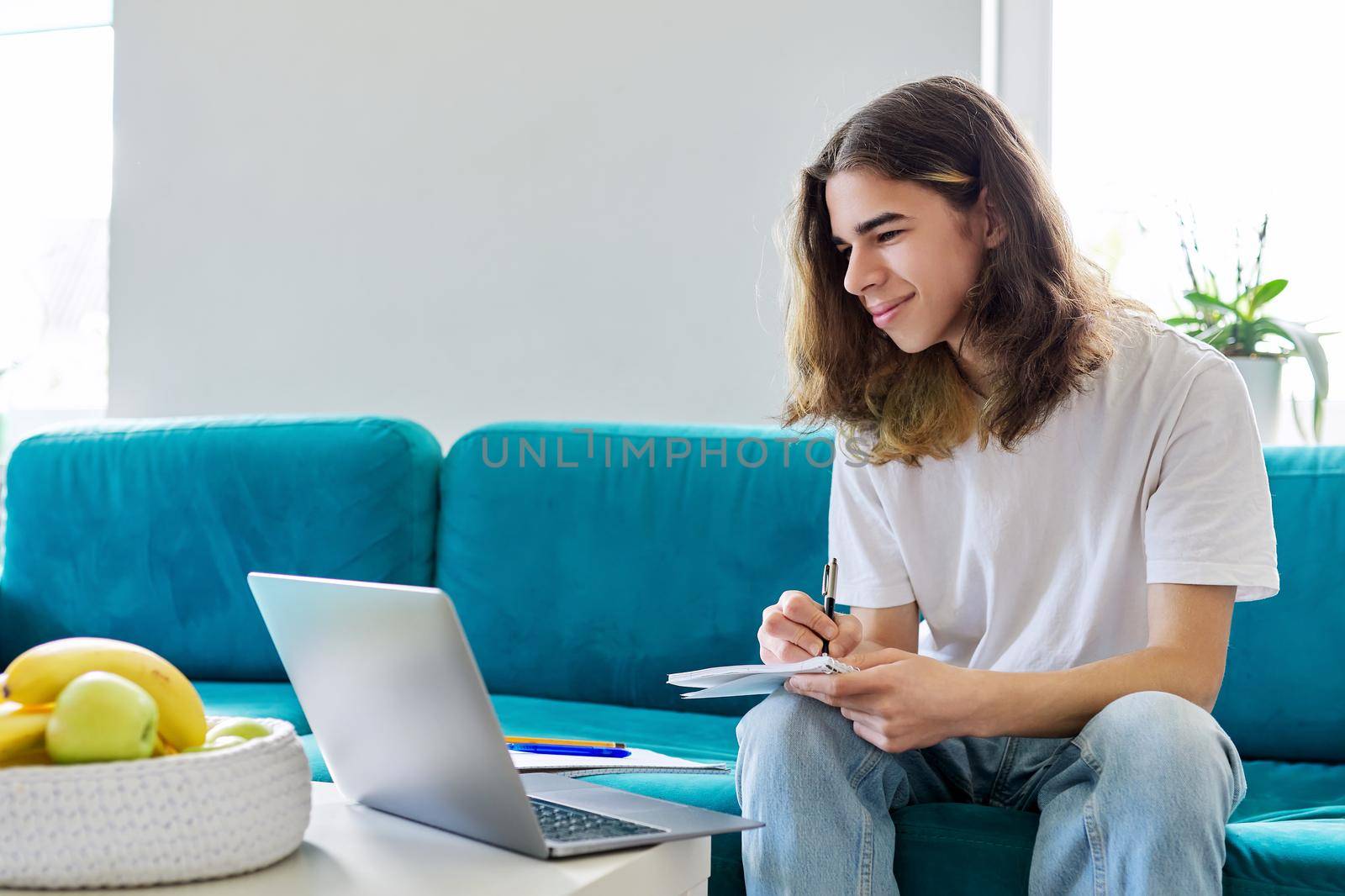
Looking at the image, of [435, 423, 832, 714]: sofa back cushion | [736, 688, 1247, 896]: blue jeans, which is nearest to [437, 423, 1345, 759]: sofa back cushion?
[435, 423, 832, 714]: sofa back cushion

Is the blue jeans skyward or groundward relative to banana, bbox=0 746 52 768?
groundward

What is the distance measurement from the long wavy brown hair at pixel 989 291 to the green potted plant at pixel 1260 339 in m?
0.74

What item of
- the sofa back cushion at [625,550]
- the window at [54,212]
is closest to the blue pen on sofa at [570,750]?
the sofa back cushion at [625,550]

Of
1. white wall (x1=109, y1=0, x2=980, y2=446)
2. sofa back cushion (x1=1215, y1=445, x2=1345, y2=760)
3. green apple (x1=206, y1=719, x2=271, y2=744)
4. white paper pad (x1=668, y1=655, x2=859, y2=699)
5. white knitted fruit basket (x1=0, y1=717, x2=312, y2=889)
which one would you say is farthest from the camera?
white wall (x1=109, y1=0, x2=980, y2=446)

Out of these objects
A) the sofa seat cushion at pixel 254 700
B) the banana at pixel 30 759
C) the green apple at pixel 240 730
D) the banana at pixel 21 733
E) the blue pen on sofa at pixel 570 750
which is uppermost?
the banana at pixel 21 733

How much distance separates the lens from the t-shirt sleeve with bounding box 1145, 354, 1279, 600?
3.60ft

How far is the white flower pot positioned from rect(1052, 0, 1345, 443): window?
13 cm

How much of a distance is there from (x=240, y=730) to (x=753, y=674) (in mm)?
419

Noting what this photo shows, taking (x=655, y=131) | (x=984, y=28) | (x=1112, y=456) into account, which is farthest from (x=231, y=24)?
(x=1112, y=456)

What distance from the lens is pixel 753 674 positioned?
1029 mm

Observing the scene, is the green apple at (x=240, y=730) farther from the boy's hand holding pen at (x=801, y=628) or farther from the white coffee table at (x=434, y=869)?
the boy's hand holding pen at (x=801, y=628)

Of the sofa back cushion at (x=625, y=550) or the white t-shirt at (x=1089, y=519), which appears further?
the sofa back cushion at (x=625, y=550)

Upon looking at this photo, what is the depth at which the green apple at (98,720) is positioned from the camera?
707 millimetres

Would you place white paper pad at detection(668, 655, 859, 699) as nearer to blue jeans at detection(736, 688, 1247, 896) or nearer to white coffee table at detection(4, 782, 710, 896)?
blue jeans at detection(736, 688, 1247, 896)
